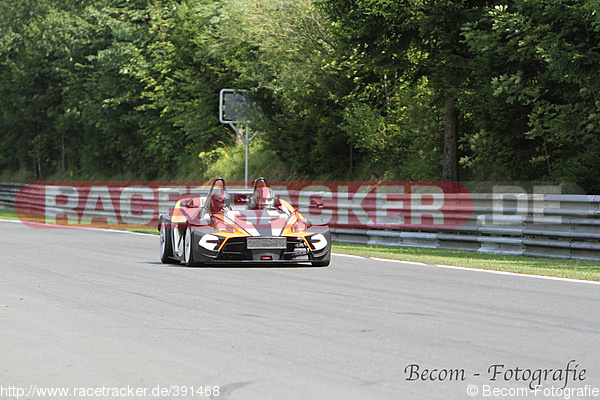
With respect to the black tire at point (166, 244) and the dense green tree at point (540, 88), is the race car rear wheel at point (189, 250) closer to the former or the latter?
the black tire at point (166, 244)

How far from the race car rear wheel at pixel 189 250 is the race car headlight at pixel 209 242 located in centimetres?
25

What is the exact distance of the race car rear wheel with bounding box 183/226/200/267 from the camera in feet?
44.7

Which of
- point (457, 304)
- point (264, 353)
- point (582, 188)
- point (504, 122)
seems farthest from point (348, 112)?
point (264, 353)

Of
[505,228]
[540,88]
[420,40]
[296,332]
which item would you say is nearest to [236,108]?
[420,40]

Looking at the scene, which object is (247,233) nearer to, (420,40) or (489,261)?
(489,261)

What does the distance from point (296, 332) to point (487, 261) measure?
823cm

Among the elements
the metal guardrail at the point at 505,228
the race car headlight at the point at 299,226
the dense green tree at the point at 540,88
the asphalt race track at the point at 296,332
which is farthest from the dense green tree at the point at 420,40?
the asphalt race track at the point at 296,332

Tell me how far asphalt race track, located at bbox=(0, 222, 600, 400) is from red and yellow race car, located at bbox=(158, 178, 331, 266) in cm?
38

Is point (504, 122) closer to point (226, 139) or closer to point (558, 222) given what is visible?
point (558, 222)

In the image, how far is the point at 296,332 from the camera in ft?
25.0

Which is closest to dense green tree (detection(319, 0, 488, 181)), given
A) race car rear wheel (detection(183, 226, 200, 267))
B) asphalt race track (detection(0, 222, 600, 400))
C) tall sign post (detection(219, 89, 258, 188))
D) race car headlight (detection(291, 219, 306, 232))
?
race car headlight (detection(291, 219, 306, 232))

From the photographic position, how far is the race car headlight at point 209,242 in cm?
1332

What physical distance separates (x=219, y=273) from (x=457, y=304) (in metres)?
4.29

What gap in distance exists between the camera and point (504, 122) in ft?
67.3
